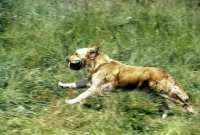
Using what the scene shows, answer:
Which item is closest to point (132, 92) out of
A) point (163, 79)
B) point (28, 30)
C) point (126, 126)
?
point (163, 79)

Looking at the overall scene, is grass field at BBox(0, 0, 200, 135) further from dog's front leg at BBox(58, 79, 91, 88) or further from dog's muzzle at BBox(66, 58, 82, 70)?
dog's muzzle at BBox(66, 58, 82, 70)

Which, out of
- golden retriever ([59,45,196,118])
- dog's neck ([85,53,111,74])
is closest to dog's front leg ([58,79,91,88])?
golden retriever ([59,45,196,118])

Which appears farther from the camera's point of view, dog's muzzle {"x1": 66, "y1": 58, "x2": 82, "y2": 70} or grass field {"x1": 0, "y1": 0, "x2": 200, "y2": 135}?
dog's muzzle {"x1": 66, "y1": 58, "x2": 82, "y2": 70}

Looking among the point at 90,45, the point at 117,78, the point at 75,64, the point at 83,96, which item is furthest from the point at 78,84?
the point at 90,45

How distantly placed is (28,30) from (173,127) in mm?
4056

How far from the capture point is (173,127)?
6.09 meters

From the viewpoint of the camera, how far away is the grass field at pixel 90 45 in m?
6.15

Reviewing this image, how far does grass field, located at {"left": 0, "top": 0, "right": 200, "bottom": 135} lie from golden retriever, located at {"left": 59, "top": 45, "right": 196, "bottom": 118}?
0.44ft

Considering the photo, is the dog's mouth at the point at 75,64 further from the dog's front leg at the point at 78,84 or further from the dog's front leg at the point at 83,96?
the dog's front leg at the point at 83,96

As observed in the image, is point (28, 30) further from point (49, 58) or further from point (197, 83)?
point (197, 83)

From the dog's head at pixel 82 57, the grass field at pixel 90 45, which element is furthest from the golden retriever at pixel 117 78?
the grass field at pixel 90 45

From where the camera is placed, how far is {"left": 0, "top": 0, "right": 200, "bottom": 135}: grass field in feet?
20.2

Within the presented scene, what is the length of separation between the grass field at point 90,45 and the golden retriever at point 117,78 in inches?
5.3

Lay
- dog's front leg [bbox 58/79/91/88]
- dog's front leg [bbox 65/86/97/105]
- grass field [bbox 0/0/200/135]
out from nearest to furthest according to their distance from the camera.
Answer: grass field [bbox 0/0/200/135], dog's front leg [bbox 65/86/97/105], dog's front leg [bbox 58/79/91/88]
